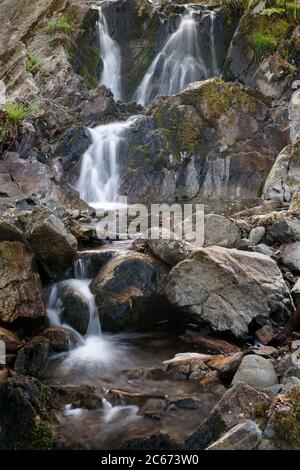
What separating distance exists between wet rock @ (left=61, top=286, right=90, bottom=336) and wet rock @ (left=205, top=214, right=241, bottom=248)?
7.76ft

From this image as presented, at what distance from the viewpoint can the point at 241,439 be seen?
12.5 feet

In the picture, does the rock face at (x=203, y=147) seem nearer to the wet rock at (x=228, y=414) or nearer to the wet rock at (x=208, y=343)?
the wet rock at (x=208, y=343)

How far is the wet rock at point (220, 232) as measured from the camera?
8.24 meters

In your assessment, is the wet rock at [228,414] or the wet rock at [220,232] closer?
the wet rock at [228,414]

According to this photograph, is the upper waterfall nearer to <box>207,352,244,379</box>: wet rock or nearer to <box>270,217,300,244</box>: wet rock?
<box>270,217,300,244</box>: wet rock

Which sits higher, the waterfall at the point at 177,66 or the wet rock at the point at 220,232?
the waterfall at the point at 177,66

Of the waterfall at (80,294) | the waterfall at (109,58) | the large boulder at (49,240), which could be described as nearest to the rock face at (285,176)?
the waterfall at (80,294)

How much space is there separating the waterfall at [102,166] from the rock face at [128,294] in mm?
6992

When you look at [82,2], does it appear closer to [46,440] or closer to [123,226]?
[123,226]

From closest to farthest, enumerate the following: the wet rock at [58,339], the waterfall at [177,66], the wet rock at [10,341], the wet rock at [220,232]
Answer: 1. the wet rock at [10,341]
2. the wet rock at [58,339]
3. the wet rock at [220,232]
4. the waterfall at [177,66]

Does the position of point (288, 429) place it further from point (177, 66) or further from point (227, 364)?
point (177, 66)

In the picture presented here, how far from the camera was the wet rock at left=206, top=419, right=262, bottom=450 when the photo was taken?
3777 millimetres

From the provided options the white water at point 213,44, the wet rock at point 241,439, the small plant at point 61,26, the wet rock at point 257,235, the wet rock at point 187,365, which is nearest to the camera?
the wet rock at point 241,439

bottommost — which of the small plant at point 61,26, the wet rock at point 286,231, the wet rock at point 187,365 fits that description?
the wet rock at point 187,365
